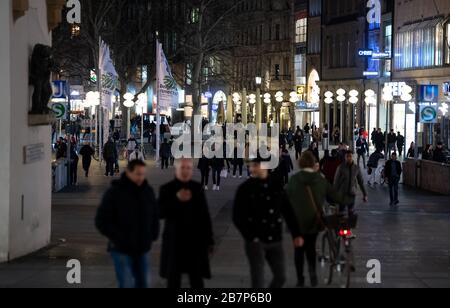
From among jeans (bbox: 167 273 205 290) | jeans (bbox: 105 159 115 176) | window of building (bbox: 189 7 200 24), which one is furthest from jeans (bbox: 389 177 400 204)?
window of building (bbox: 189 7 200 24)

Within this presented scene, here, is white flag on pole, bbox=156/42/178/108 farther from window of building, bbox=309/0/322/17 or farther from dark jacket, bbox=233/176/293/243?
window of building, bbox=309/0/322/17

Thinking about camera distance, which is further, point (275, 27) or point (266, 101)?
point (275, 27)

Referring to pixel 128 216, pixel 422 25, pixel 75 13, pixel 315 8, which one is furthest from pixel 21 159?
pixel 315 8

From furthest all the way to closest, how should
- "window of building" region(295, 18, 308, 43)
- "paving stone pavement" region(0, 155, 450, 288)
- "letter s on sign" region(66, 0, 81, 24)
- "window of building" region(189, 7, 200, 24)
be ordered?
"window of building" region(295, 18, 308, 43) → "window of building" region(189, 7, 200, 24) → "letter s on sign" region(66, 0, 81, 24) → "paving stone pavement" region(0, 155, 450, 288)

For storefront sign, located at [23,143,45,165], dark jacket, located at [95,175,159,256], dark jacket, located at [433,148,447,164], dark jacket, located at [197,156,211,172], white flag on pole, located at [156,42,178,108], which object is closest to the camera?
dark jacket, located at [95,175,159,256]

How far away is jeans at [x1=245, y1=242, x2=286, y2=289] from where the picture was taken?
11.1 m

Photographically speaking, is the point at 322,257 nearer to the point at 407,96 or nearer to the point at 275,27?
the point at 407,96

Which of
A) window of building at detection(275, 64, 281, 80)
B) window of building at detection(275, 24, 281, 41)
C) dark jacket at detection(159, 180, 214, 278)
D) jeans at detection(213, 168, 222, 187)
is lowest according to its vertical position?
jeans at detection(213, 168, 222, 187)

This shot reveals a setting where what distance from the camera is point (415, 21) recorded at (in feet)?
199

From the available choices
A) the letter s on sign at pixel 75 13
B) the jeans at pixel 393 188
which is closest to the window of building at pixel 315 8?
the letter s on sign at pixel 75 13

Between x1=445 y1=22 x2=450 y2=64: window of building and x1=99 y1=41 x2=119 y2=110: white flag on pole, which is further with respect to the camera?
x1=445 y1=22 x2=450 y2=64: window of building

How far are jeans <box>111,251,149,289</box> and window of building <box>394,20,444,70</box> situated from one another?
47489mm

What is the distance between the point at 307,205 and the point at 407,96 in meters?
34.4
